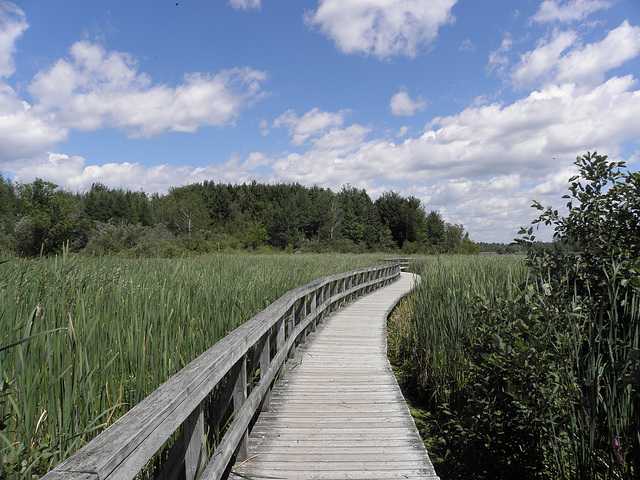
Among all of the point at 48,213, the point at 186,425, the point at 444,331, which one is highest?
the point at 48,213

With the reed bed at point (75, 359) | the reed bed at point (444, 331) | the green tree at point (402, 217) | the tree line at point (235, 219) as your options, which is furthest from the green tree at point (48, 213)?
the green tree at point (402, 217)

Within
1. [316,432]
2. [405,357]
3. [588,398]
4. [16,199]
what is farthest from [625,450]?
[16,199]

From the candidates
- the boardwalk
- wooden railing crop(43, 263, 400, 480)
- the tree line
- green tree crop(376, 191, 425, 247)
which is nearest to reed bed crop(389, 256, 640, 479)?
the boardwalk

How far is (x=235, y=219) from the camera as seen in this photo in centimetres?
7569

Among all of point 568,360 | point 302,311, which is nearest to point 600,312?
point 568,360

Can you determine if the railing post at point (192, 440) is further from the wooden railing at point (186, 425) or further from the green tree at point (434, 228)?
the green tree at point (434, 228)

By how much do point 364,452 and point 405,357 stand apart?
15.4ft

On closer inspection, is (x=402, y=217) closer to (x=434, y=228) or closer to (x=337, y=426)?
(x=434, y=228)

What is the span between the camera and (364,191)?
9269 centimetres

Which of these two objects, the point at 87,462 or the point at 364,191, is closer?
the point at 87,462

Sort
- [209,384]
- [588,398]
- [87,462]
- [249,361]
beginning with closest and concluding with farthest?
1. [87,462]
2. [209,384]
3. [588,398]
4. [249,361]

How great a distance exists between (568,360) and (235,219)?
7511cm

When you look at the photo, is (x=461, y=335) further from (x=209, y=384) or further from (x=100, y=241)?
(x=100, y=241)

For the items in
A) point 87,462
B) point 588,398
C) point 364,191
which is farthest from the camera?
point 364,191
